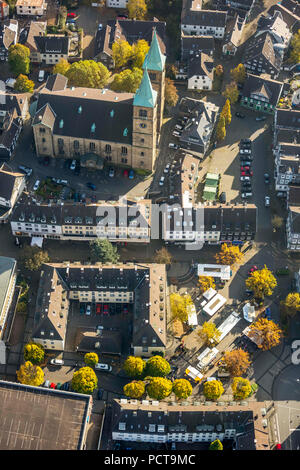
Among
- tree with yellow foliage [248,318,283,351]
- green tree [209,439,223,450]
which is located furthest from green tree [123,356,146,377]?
tree with yellow foliage [248,318,283,351]

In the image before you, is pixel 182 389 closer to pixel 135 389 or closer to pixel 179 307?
pixel 135 389

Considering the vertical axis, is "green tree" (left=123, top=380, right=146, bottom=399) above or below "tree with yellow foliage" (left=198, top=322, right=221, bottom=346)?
below

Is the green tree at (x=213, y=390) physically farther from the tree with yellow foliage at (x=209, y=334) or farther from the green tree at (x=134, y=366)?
the green tree at (x=134, y=366)

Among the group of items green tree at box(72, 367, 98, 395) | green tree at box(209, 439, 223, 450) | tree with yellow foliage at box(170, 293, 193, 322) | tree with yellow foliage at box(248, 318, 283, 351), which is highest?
tree with yellow foliage at box(170, 293, 193, 322)

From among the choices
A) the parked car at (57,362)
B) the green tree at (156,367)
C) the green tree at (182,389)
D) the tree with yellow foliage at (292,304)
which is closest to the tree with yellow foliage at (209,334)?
the green tree at (156,367)

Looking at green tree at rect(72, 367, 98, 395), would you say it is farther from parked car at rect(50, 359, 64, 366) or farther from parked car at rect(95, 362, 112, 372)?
parked car at rect(50, 359, 64, 366)
